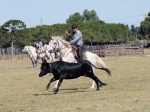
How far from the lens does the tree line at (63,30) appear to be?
72062mm

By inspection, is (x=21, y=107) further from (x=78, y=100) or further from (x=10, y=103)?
(x=78, y=100)

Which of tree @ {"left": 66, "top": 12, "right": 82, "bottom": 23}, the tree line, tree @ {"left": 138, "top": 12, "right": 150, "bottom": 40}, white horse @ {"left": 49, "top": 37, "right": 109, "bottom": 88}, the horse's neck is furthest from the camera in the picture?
tree @ {"left": 66, "top": 12, "right": 82, "bottom": 23}

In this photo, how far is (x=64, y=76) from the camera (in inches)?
568

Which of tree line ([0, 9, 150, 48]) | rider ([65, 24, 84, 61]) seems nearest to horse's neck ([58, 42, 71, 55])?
rider ([65, 24, 84, 61])

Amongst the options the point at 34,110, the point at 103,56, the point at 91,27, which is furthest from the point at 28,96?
the point at 91,27

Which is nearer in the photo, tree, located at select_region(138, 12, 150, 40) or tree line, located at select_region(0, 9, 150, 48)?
tree line, located at select_region(0, 9, 150, 48)

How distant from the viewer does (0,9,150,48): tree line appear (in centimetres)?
7206

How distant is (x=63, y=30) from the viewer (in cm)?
8319

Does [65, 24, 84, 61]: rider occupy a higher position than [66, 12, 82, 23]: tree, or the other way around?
[66, 12, 82, 23]: tree

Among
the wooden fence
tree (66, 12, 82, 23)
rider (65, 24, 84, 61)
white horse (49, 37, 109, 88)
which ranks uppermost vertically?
tree (66, 12, 82, 23)

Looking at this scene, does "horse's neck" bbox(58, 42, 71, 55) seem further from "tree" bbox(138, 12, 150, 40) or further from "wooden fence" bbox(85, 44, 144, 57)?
"tree" bbox(138, 12, 150, 40)

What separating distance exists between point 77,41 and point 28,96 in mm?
3162

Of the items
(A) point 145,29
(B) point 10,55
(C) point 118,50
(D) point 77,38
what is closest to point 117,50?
(C) point 118,50

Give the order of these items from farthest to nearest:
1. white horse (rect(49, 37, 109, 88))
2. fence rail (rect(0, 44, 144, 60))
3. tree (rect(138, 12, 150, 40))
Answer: tree (rect(138, 12, 150, 40)) → fence rail (rect(0, 44, 144, 60)) → white horse (rect(49, 37, 109, 88))
